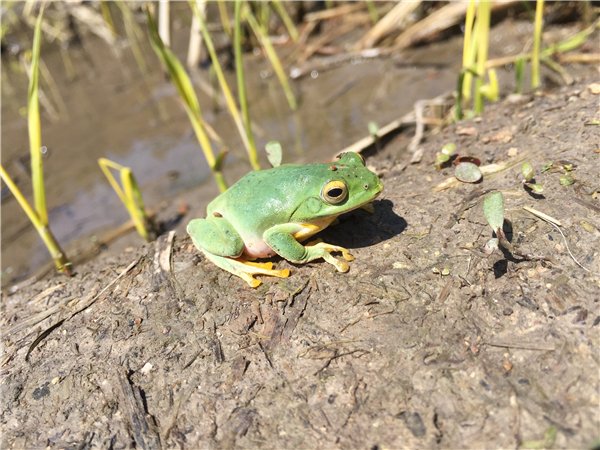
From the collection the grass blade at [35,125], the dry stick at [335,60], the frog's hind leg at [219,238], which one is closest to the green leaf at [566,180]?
the frog's hind leg at [219,238]

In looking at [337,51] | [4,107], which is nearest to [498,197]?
[337,51]

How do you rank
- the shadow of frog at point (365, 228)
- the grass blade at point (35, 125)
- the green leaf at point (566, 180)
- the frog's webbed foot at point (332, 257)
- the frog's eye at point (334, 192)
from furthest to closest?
the grass blade at point (35, 125) < the shadow of frog at point (365, 228) < the green leaf at point (566, 180) < the frog's webbed foot at point (332, 257) < the frog's eye at point (334, 192)

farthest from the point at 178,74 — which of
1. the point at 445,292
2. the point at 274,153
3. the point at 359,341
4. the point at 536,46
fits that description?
the point at 536,46

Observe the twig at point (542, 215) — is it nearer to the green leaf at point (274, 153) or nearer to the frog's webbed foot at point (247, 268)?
the frog's webbed foot at point (247, 268)

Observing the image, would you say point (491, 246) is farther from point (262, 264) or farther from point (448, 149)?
point (262, 264)

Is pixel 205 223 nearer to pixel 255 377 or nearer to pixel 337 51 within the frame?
pixel 255 377

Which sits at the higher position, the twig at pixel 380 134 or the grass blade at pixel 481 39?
the grass blade at pixel 481 39
